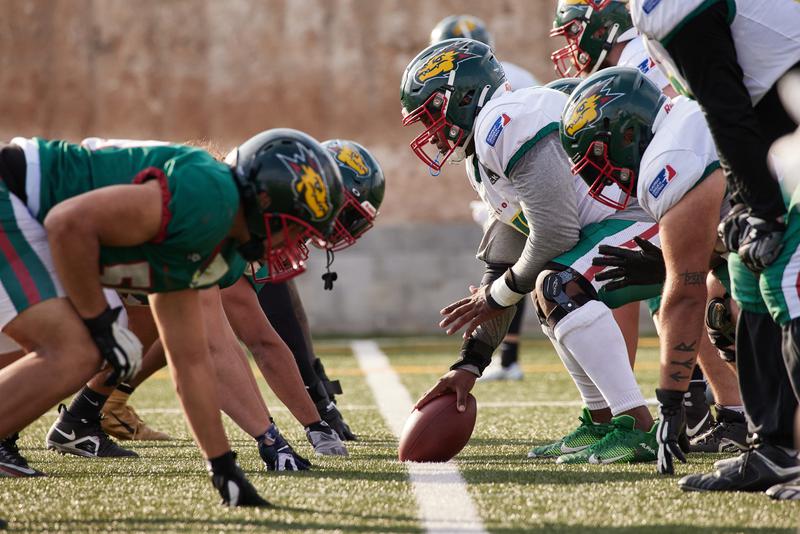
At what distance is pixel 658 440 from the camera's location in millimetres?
3891

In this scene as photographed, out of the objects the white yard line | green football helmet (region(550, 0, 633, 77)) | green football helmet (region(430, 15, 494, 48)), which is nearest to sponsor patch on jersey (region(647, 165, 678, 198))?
the white yard line

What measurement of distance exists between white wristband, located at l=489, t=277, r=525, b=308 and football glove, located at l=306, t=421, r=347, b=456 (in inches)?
34.3

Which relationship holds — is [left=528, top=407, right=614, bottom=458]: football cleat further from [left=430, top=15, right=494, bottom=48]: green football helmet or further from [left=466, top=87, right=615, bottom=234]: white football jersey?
[left=430, top=15, right=494, bottom=48]: green football helmet

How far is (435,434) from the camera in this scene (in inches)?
172

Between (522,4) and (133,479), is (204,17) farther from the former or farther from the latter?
(133,479)

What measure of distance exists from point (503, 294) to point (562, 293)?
248mm

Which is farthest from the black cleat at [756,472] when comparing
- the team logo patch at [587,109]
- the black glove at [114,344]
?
the black glove at [114,344]

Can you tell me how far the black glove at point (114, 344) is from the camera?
3.32 metres

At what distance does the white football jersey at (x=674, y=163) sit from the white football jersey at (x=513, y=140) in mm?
535

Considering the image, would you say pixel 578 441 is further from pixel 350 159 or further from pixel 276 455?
pixel 350 159

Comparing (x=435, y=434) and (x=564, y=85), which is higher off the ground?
(x=564, y=85)

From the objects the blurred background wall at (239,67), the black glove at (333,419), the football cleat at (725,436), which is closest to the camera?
the football cleat at (725,436)

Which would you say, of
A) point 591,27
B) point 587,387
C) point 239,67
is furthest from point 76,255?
point 239,67

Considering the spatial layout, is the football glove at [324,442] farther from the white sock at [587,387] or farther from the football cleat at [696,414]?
the football cleat at [696,414]
